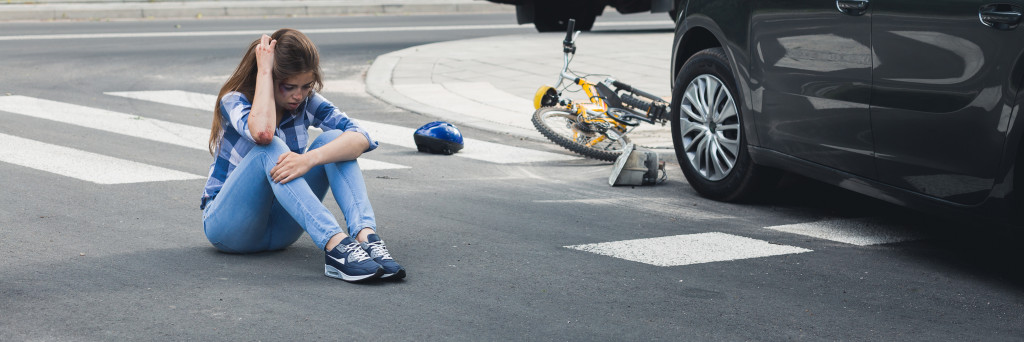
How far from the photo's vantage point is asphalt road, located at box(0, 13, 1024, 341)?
399cm

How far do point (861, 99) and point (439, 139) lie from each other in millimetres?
3719

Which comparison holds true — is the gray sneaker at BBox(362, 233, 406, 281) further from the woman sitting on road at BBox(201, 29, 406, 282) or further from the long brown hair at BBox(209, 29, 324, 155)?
the long brown hair at BBox(209, 29, 324, 155)

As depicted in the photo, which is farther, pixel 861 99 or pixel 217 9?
pixel 217 9

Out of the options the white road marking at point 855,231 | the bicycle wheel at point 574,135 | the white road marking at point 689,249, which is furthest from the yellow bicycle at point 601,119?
the white road marking at point 689,249

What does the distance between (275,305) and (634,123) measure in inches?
174

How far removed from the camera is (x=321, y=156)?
4.66 metres

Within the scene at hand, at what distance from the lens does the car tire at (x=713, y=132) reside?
20.1 ft

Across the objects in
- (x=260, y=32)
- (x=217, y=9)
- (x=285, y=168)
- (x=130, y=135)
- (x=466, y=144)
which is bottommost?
(x=217, y=9)

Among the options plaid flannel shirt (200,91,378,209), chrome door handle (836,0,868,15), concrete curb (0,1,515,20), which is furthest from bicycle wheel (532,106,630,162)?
concrete curb (0,1,515,20)

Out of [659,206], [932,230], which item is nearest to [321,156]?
[659,206]

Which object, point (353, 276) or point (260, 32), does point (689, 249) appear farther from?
point (260, 32)

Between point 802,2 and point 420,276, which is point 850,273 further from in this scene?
point 420,276

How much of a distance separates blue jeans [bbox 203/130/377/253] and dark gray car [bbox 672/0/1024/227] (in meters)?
1.90

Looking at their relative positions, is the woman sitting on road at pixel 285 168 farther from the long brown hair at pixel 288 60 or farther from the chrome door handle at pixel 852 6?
the chrome door handle at pixel 852 6
